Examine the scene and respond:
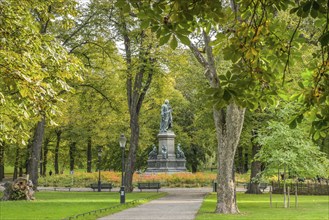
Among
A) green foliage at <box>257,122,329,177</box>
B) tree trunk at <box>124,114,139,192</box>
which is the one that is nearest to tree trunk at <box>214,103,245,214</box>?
green foliage at <box>257,122,329,177</box>

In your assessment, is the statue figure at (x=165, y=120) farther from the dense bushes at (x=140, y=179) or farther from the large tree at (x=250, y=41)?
the large tree at (x=250, y=41)

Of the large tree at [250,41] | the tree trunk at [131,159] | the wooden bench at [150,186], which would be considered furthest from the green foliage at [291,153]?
the large tree at [250,41]

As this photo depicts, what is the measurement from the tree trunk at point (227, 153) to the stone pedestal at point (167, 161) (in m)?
24.5

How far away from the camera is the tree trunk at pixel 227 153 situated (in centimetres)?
1797

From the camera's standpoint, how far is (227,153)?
722 inches

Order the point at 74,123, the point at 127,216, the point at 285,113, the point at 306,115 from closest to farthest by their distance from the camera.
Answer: the point at 306,115 < the point at 127,216 < the point at 285,113 < the point at 74,123

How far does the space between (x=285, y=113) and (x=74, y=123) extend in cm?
3210

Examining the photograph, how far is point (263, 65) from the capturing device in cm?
411

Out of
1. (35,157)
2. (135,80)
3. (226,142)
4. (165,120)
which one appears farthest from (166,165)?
(226,142)

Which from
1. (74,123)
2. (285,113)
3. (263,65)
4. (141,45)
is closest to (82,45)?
(141,45)

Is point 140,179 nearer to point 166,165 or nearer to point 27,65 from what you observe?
point 166,165

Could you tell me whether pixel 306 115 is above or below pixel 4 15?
below

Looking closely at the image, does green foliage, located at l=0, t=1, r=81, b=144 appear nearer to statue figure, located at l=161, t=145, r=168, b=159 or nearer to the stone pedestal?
statue figure, located at l=161, t=145, r=168, b=159

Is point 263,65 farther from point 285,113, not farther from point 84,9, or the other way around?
point 84,9
